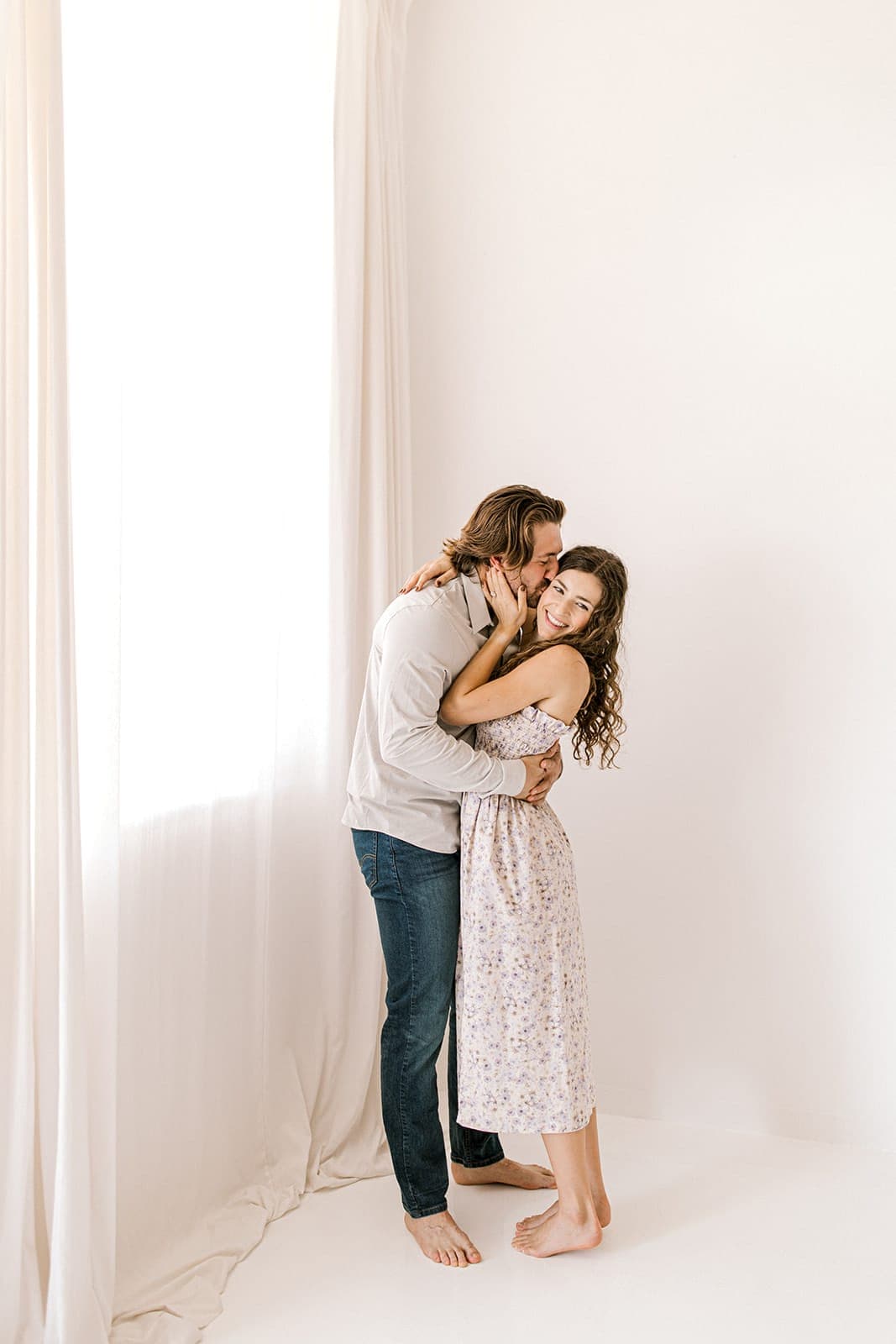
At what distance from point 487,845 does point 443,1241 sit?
75 centimetres

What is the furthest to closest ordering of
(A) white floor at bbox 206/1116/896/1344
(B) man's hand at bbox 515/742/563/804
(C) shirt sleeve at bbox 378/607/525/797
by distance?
(B) man's hand at bbox 515/742/563/804
(C) shirt sleeve at bbox 378/607/525/797
(A) white floor at bbox 206/1116/896/1344

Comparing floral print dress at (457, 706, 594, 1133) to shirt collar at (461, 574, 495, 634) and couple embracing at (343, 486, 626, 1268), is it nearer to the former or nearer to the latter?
couple embracing at (343, 486, 626, 1268)

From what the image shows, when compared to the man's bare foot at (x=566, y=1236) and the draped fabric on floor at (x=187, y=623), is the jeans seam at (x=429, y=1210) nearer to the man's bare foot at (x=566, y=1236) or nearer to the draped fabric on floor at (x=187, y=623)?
the man's bare foot at (x=566, y=1236)

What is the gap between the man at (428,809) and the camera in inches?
79.8

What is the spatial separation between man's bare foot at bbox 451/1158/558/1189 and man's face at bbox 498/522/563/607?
48.0 inches

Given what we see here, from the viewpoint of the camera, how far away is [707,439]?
8.57 feet

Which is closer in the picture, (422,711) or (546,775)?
(422,711)

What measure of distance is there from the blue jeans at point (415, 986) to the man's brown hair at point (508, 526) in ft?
1.90

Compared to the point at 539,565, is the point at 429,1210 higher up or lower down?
lower down

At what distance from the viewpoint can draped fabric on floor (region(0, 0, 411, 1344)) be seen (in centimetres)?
160

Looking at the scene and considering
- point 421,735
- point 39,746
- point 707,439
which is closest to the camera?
point 39,746

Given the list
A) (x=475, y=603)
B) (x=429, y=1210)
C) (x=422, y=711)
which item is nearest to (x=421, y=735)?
(x=422, y=711)

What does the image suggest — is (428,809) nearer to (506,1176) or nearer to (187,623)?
(187,623)

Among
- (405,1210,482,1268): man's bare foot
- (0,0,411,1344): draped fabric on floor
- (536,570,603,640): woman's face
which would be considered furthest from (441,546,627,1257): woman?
(0,0,411,1344): draped fabric on floor
